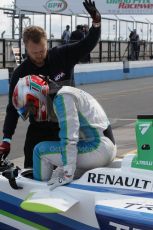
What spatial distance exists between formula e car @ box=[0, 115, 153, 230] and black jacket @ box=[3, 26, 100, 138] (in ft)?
2.52

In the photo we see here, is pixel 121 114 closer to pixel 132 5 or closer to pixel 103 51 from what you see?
pixel 103 51

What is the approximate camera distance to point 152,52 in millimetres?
35625

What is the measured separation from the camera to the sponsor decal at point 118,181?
143 inches

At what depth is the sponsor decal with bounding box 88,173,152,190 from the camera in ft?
11.9

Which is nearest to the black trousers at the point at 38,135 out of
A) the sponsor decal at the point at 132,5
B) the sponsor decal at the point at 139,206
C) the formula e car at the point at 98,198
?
the formula e car at the point at 98,198

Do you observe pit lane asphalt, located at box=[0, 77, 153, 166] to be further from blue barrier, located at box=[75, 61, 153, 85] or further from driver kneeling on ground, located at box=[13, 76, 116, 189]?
blue barrier, located at box=[75, 61, 153, 85]

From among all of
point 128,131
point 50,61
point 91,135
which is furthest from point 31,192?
point 128,131

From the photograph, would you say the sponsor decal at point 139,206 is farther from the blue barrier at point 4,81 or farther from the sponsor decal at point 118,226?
the blue barrier at point 4,81

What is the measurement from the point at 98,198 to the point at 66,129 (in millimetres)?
536

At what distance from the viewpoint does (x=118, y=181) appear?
3.72 metres

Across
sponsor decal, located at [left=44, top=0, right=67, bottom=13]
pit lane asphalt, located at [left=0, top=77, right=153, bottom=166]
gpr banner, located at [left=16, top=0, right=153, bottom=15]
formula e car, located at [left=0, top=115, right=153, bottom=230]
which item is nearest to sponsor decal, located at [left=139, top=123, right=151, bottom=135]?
formula e car, located at [left=0, top=115, right=153, bottom=230]

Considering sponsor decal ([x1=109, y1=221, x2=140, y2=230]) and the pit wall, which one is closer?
sponsor decal ([x1=109, y1=221, x2=140, y2=230])

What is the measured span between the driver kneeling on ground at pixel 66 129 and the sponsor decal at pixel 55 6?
1177 inches

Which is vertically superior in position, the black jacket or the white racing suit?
the black jacket
